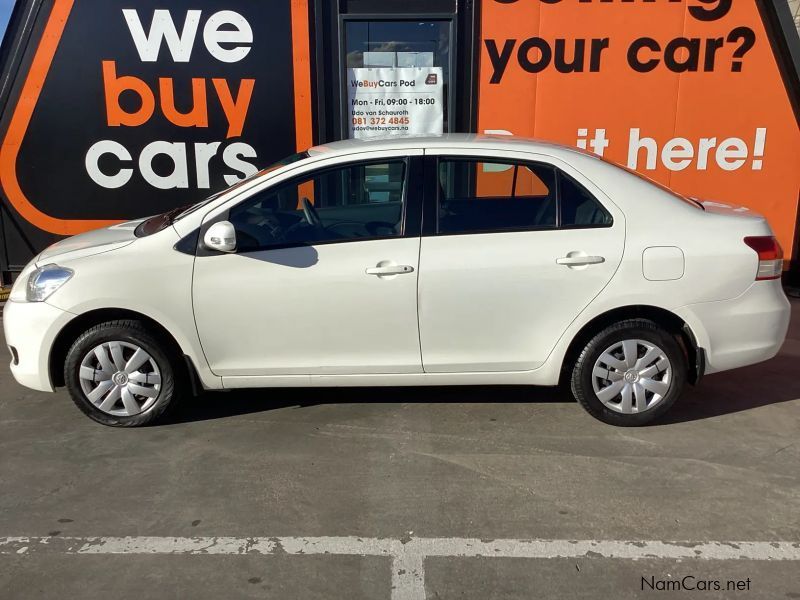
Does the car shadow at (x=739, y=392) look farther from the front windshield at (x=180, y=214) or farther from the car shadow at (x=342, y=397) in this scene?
the front windshield at (x=180, y=214)

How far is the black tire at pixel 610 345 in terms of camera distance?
3777 millimetres

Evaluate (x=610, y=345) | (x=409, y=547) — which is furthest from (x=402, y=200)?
(x=409, y=547)

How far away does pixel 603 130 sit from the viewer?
6875 mm

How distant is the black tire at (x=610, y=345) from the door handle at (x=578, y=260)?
41 centimetres

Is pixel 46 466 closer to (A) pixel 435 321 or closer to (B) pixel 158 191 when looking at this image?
(A) pixel 435 321

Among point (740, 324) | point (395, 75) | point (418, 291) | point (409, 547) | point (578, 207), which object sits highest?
point (395, 75)

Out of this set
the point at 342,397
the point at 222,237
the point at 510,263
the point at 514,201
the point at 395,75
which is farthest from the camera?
the point at 395,75

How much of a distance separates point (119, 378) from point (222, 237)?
1069 mm

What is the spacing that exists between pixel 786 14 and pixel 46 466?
7.43m

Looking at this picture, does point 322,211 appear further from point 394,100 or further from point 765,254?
point 394,100

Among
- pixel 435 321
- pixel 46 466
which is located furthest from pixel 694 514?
pixel 46 466

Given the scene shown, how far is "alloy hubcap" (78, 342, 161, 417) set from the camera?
12.4 feet

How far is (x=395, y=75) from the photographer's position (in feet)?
22.7

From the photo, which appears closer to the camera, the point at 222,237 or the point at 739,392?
the point at 222,237
